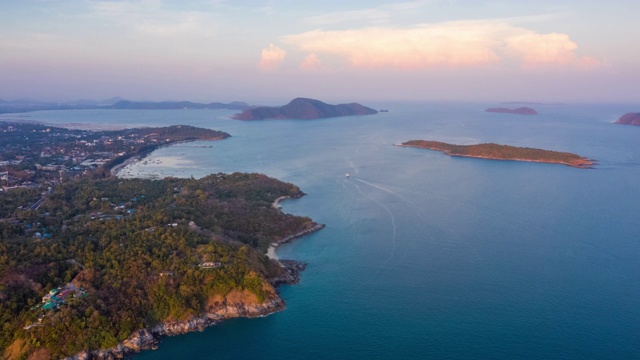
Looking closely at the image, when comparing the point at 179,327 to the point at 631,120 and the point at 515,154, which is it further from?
the point at 631,120

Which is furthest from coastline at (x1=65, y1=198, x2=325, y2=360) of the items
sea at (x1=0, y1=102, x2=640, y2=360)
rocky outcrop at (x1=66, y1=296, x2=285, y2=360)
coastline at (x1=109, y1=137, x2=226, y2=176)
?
coastline at (x1=109, y1=137, x2=226, y2=176)

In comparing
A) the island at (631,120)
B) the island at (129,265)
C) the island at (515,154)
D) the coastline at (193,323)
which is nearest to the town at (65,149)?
the island at (129,265)

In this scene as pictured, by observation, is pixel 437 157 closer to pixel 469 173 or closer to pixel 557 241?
pixel 469 173

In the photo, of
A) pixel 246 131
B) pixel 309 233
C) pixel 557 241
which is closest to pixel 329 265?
pixel 309 233

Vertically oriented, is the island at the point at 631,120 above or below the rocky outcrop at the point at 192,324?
above

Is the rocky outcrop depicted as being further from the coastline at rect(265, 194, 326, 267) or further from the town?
the town

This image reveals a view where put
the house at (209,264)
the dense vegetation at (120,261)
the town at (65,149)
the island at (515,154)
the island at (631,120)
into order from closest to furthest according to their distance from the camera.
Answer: the dense vegetation at (120,261)
the house at (209,264)
the town at (65,149)
the island at (515,154)
the island at (631,120)

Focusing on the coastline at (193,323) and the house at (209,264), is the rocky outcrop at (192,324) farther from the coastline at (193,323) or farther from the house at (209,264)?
the house at (209,264)
